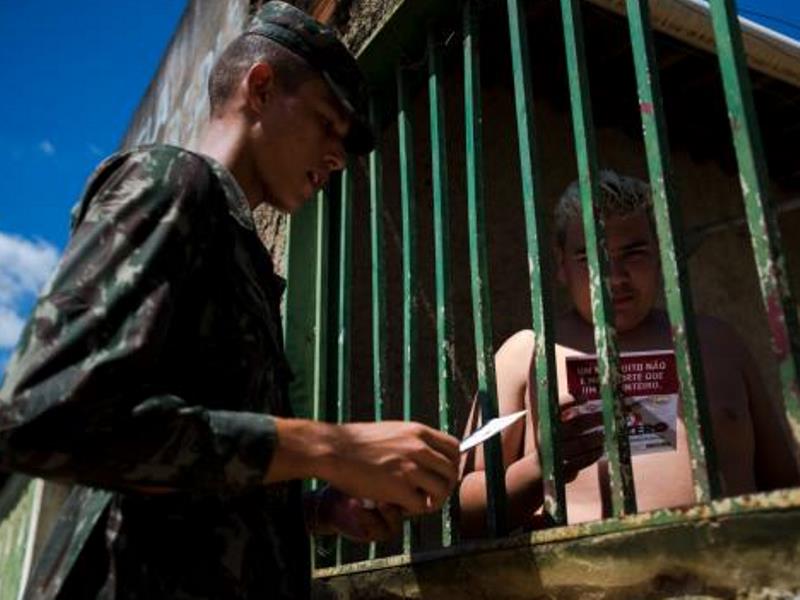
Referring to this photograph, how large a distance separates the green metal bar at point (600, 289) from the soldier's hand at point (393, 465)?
0.91 ft

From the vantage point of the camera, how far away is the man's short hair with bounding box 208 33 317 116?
1.44 metres

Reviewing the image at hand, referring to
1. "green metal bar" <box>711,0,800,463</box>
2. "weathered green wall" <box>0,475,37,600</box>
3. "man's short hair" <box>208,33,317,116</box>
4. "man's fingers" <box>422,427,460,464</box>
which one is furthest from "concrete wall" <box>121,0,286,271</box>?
"weathered green wall" <box>0,475,37,600</box>

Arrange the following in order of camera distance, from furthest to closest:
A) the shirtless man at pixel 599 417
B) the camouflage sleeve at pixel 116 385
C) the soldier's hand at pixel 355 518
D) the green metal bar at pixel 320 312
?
the green metal bar at pixel 320 312 → the shirtless man at pixel 599 417 → the soldier's hand at pixel 355 518 → the camouflage sleeve at pixel 116 385

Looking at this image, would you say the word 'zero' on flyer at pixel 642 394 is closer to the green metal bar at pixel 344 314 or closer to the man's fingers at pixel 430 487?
the man's fingers at pixel 430 487

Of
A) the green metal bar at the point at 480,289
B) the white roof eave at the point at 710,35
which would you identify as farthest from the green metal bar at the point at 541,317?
the white roof eave at the point at 710,35

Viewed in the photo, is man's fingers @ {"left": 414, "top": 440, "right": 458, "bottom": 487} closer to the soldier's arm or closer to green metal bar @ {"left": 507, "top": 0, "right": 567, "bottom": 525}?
the soldier's arm

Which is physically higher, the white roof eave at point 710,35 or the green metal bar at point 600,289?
the white roof eave at point 710,35

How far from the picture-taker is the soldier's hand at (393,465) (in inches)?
40.9

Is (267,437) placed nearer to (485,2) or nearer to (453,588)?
(453,588)

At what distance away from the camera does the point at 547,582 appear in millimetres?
1225

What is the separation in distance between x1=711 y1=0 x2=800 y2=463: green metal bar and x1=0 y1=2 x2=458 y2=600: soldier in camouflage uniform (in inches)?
18.0

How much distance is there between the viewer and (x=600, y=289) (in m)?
1.34

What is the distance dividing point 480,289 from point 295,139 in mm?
512

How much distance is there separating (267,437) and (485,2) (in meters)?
1.60
